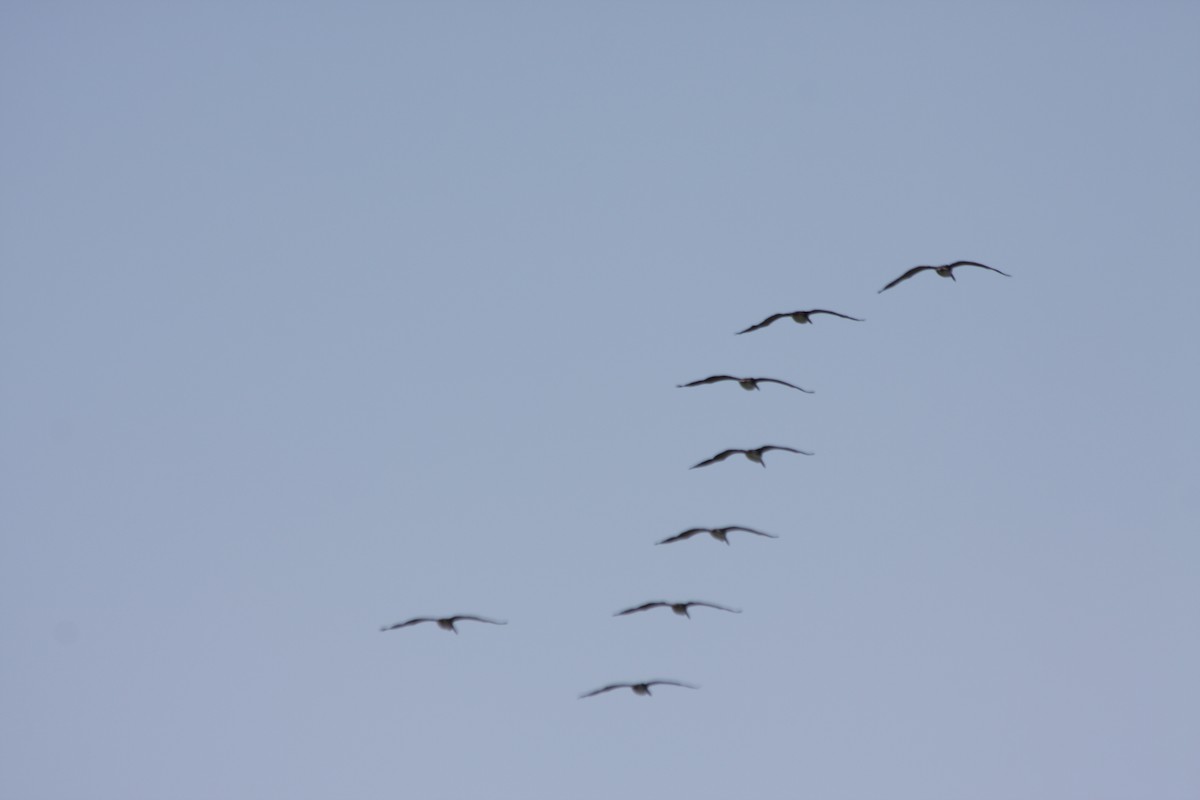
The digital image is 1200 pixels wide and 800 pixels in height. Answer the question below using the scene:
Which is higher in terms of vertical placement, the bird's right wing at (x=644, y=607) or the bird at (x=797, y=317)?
the bird at (x=797, y=317)

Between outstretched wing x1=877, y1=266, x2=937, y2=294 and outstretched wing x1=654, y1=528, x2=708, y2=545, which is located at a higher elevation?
outstretched wing x1=877, y1=266, x2=937, y2=294

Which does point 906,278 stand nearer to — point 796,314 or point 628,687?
point 796,314

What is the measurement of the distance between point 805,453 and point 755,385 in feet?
17.6

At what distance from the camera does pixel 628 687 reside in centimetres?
7369

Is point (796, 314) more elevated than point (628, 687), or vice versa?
point (796, 314)

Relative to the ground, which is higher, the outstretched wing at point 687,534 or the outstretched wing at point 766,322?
the outstretched wing at point 766,322

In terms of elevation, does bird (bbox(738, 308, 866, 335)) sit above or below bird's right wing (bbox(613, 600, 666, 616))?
above


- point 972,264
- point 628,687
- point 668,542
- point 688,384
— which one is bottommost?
Result: point 628,687

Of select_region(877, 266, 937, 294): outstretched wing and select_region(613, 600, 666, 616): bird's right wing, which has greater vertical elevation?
select_region(877, 266, 937, 294): outstretched wing

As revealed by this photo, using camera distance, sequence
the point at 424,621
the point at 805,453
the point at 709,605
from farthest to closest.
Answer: the point at 424,621 < the point at 709,605 < the point at 805,453

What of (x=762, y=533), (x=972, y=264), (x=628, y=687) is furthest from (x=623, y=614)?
(x=972, y=264)

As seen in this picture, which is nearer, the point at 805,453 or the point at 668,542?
the point at 805,453

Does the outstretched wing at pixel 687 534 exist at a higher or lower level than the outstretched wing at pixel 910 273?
lower

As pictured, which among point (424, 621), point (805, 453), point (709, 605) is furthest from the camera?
point (424, 621)
